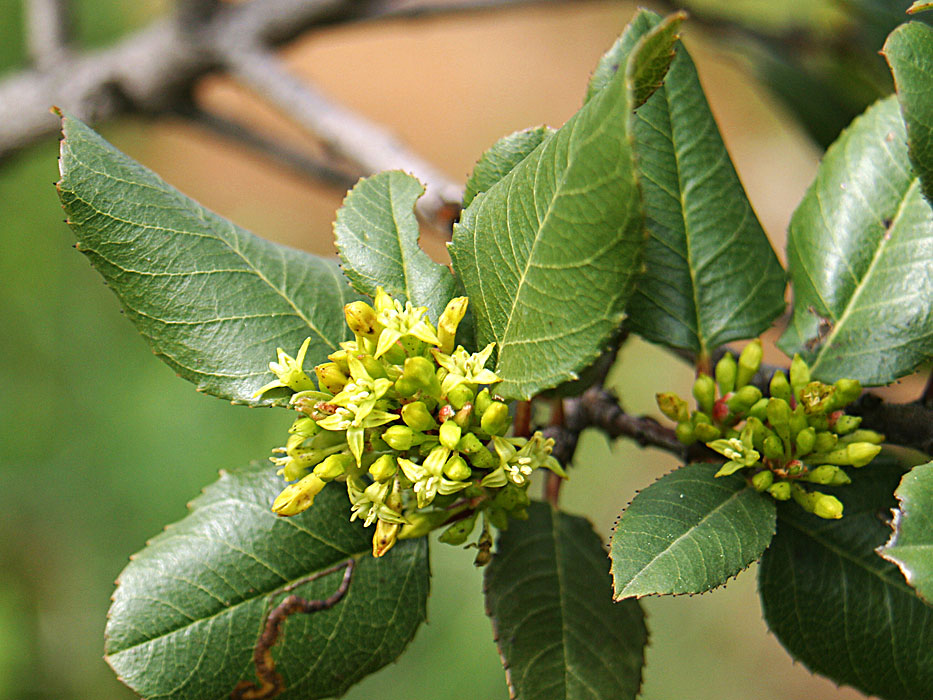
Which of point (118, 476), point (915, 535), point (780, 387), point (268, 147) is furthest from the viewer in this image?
point (118, 476)

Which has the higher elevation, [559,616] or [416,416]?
[416,416]

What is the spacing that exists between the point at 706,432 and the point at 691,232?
0.74 feet

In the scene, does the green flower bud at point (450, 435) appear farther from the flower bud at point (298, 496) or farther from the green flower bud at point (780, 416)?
the green flower bud at point (780, 416)

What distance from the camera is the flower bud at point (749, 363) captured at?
0.81 m

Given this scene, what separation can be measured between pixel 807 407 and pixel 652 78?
1.17 feet

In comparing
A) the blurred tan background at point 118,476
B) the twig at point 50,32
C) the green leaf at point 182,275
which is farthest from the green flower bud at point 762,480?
the blurred tan background at point 118,476

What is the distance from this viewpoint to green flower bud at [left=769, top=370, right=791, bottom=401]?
2.53 feet

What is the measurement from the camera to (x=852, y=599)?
789 mm

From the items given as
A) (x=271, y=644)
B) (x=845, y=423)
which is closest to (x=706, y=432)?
(x=845, y=423)

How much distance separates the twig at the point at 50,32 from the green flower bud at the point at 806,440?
1.93 metres

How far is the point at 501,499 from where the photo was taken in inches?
28.5

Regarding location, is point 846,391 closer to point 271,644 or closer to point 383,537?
point 383,537

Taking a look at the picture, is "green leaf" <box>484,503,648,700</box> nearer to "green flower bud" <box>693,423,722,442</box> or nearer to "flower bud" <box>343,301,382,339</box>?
"green flower bud" <box>693,423,722,442</box>

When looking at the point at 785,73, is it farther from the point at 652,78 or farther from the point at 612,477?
the point at 612,477
